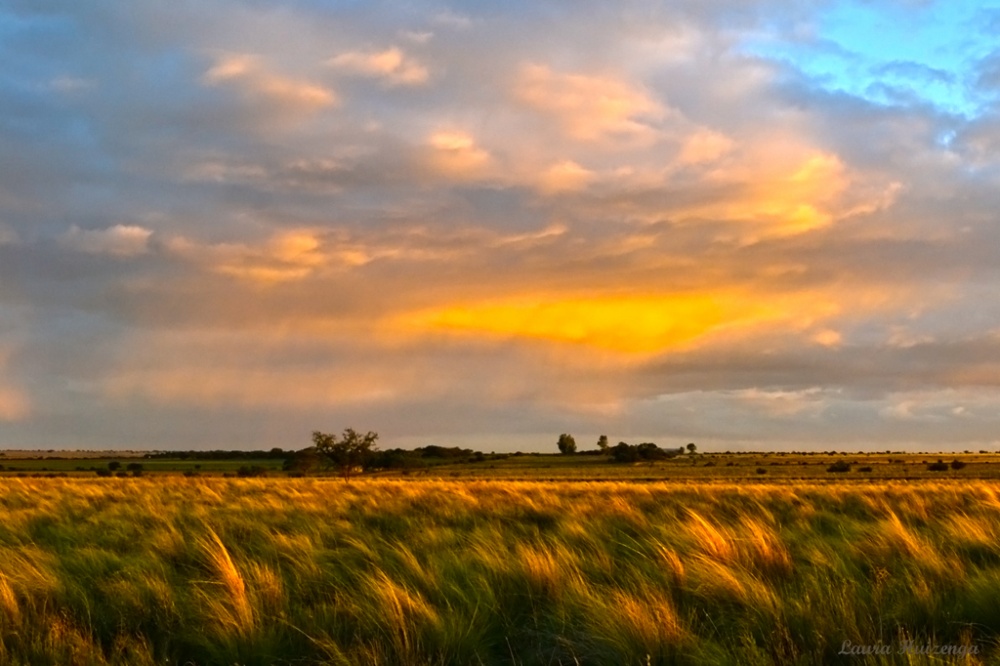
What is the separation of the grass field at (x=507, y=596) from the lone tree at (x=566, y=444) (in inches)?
6645

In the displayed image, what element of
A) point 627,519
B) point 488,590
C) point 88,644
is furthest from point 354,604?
point 627,519

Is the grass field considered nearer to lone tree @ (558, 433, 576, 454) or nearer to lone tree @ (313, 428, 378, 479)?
lone tree @ (313, 428, 378, 479)

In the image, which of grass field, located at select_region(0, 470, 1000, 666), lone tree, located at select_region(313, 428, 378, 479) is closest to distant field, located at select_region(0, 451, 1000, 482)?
lone tree, located at select_region(313, 428, 378, 479)

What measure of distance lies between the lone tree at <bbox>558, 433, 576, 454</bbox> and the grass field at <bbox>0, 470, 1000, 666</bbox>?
16879cm

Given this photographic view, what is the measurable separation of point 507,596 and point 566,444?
17505cm

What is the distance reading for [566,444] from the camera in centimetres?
18088

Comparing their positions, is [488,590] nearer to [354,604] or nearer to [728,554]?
[354,604]

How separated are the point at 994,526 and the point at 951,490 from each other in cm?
1104

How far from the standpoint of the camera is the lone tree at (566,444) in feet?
591

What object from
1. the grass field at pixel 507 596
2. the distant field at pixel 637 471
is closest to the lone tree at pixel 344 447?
the distant field at pixel 637 471

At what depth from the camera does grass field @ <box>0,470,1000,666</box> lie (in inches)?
233

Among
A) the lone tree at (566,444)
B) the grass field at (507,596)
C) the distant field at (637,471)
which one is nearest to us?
the grass field at (507,596)

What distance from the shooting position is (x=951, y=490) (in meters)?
21.6

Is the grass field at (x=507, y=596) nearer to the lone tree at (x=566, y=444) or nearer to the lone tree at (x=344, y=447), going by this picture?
the lone tree at (x=344, y=447)
